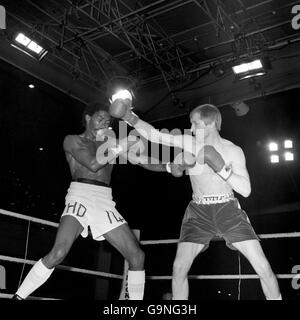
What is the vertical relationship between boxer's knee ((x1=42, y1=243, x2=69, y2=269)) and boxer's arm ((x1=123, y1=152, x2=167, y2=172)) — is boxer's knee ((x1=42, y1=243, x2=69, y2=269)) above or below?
below

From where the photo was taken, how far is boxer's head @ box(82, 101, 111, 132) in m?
3.00

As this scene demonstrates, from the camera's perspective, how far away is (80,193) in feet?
8.80

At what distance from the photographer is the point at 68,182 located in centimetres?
671

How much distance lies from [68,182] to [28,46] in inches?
92.1

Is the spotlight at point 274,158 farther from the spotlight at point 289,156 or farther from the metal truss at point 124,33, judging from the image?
the metal truss at point 124,33

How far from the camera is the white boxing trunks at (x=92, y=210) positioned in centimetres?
260

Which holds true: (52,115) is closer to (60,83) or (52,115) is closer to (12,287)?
(60,83)

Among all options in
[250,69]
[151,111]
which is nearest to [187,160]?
[250,69]

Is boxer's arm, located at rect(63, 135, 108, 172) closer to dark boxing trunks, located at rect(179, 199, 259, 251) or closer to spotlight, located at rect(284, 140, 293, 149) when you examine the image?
dark boxing trunks, located at rect(179, 199, 259, 251)

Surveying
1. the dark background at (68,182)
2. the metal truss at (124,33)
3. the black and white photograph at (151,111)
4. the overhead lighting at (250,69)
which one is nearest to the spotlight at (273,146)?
the black and white photograph at (151,111)

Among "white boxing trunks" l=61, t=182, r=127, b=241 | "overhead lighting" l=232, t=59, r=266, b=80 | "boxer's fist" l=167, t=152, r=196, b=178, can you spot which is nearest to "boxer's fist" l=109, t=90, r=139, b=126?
"boxer's fist" l=167, t=152, r=196, b=178

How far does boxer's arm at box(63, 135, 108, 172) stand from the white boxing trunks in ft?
0.46

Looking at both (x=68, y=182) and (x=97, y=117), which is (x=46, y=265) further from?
(x=68, y=182)
